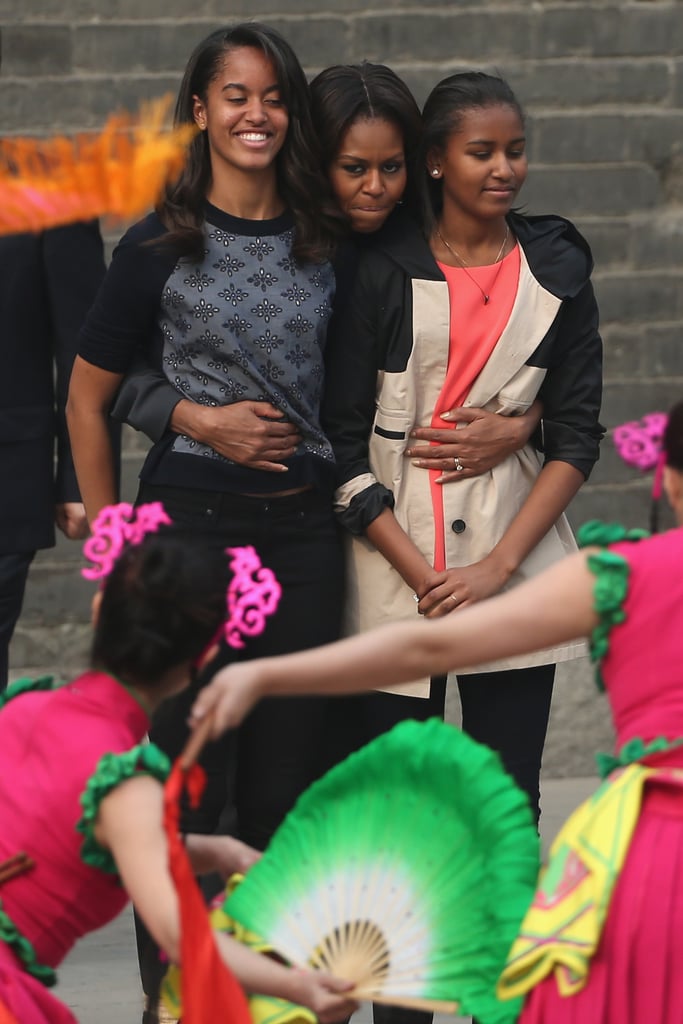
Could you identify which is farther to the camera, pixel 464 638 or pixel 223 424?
pixel 223 424

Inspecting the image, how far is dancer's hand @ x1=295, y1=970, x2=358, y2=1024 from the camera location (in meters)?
2.60

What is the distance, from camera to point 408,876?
2.74 metres

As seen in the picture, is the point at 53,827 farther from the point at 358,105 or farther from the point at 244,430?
the point at 358,105

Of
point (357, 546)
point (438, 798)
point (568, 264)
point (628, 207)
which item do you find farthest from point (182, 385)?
point (628, 207)

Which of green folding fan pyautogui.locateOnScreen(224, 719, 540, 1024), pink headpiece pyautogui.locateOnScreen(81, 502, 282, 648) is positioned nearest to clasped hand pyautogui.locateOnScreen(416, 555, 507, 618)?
pink headpiece pyautogui.locateOnScreen(81, 502, 282, 648)

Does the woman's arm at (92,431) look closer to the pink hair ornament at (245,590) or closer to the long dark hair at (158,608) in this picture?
the pink hair ornament at (245,590)

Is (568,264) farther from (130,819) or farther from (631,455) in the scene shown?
(130,819)

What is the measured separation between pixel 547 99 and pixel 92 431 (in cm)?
243

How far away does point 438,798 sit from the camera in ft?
8.99

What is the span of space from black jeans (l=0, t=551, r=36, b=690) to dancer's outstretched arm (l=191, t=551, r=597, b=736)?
5.49 feet

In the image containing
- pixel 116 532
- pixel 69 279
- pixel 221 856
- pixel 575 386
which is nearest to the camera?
pixel 221 856

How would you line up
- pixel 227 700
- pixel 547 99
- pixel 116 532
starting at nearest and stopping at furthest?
pixel 227 700 < pixel 116 532 < pixel 547 99

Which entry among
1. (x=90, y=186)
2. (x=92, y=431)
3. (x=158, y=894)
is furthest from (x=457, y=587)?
(x=158, y=894)

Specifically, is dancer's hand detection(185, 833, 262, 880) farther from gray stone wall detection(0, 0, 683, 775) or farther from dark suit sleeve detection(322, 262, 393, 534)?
gray stone wall detection(0, 0, 683, 775)
